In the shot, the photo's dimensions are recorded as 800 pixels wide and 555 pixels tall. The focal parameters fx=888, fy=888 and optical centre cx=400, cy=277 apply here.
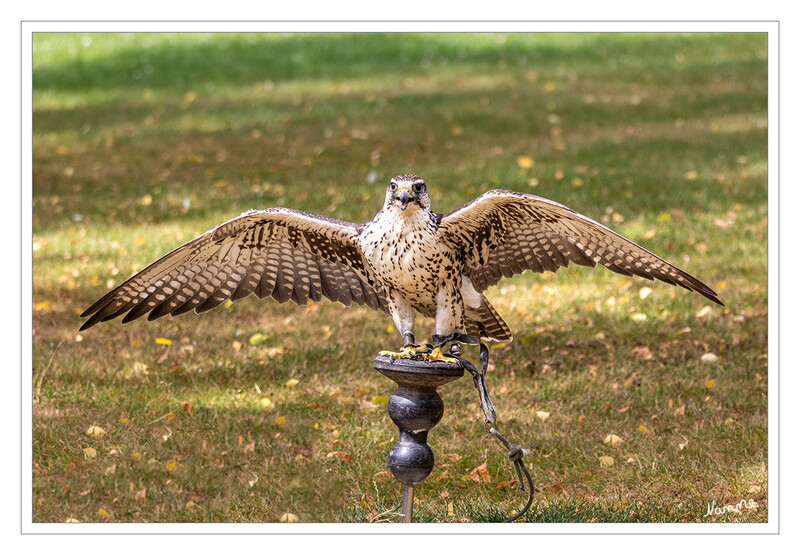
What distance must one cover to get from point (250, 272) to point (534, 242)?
1351 millimetres

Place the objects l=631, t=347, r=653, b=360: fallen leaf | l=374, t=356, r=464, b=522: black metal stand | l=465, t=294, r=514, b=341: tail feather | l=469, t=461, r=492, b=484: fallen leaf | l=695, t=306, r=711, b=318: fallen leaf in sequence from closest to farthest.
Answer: l=374, t=356, r=464, b=522: black metal stand, l=465, t=294, r=514, b=341: tail feather, l=469, t=461, r=492, b=484: fallen leaf, l=631, t=347, r=653, b=360: fallen leaf, l=695, t=306, r=711, b=318: fallen leaf

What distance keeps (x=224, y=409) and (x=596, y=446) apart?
221 centimetres

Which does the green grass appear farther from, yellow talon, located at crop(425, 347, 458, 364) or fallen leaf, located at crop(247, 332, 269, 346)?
yellow talon, located at crop(425, 347, 458, 364)

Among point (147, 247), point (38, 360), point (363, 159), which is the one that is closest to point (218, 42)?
point (363, 159)

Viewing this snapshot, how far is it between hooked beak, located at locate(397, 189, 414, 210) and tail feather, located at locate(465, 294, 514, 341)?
2.68ft

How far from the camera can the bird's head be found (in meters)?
3.49

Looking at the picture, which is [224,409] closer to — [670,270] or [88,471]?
[88,471]

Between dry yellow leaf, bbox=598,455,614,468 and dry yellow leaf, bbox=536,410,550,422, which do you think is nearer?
dry yellow leaf, bbox=598,455,614,468

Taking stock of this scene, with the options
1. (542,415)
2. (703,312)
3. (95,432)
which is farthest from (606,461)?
(95,432)

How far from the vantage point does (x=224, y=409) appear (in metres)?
5.39

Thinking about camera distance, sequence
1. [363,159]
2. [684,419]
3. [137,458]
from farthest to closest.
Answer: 1. [363,159]
2. [684,419]
3. [137,458]

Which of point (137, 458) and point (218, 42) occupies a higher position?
point (218, 42)

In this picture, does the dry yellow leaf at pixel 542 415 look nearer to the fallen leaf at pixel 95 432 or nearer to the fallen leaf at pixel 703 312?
the fallen leaf at pixel 703 312

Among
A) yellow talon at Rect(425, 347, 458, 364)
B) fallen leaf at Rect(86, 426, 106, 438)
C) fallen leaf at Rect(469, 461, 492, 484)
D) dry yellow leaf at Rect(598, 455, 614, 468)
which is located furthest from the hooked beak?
fallen leaf at Rect(86, 426, 106, 438)
